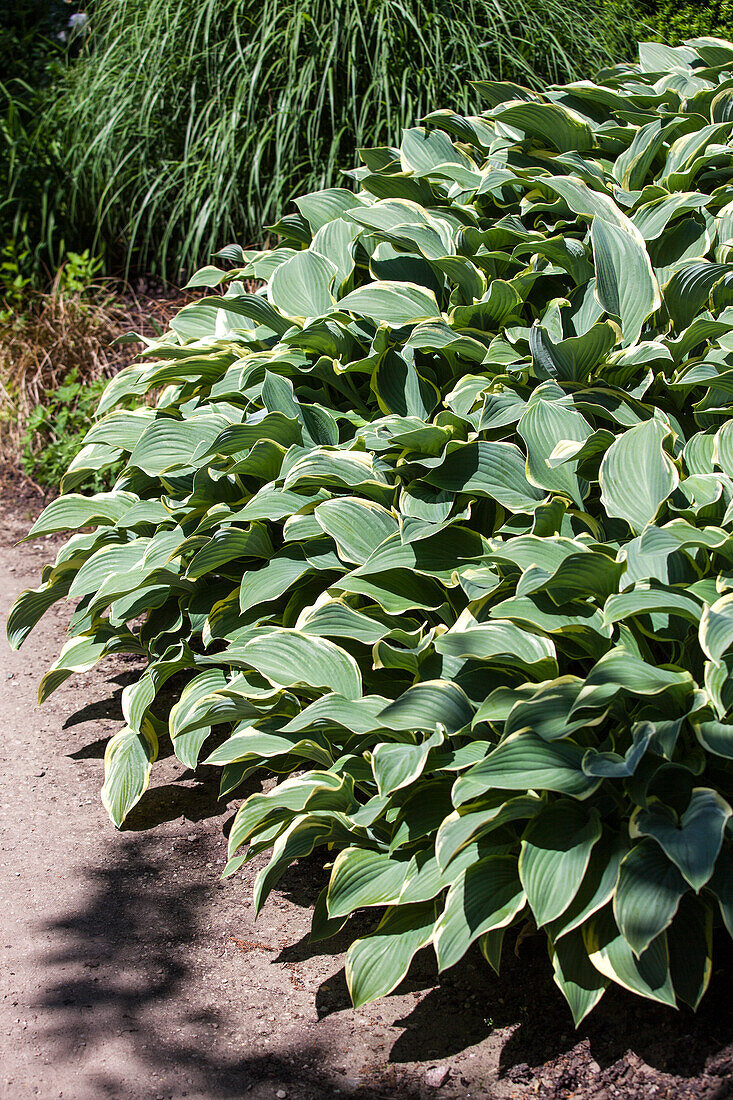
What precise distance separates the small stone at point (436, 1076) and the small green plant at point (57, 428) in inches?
134

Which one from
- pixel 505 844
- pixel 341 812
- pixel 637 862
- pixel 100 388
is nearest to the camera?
pixel 637 862

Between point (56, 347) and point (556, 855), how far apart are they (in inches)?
161

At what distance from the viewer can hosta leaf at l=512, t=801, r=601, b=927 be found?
1.42m

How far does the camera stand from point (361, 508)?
1.96 metres

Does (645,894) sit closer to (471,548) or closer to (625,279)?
(471,548)

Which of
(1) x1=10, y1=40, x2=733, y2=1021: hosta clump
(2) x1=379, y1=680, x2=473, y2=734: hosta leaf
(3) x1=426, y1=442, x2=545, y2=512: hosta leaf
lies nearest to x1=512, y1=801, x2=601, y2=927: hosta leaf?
(1) x1=10, y1=40, x2=733, y2=1021: hosta clump

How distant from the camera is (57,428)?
176 inches

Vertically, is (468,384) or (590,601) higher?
(468,384)

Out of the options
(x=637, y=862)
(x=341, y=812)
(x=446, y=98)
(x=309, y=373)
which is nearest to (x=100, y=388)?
(x=446, y=98)

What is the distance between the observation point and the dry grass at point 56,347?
183 inches

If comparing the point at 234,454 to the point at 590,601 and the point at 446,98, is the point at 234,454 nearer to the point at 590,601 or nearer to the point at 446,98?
the point at 590,601

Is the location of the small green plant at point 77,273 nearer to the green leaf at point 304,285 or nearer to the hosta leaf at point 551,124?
the green leaf at point 304,285

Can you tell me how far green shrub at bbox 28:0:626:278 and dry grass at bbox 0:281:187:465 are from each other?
1.54 feet

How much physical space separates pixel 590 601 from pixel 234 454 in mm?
989
